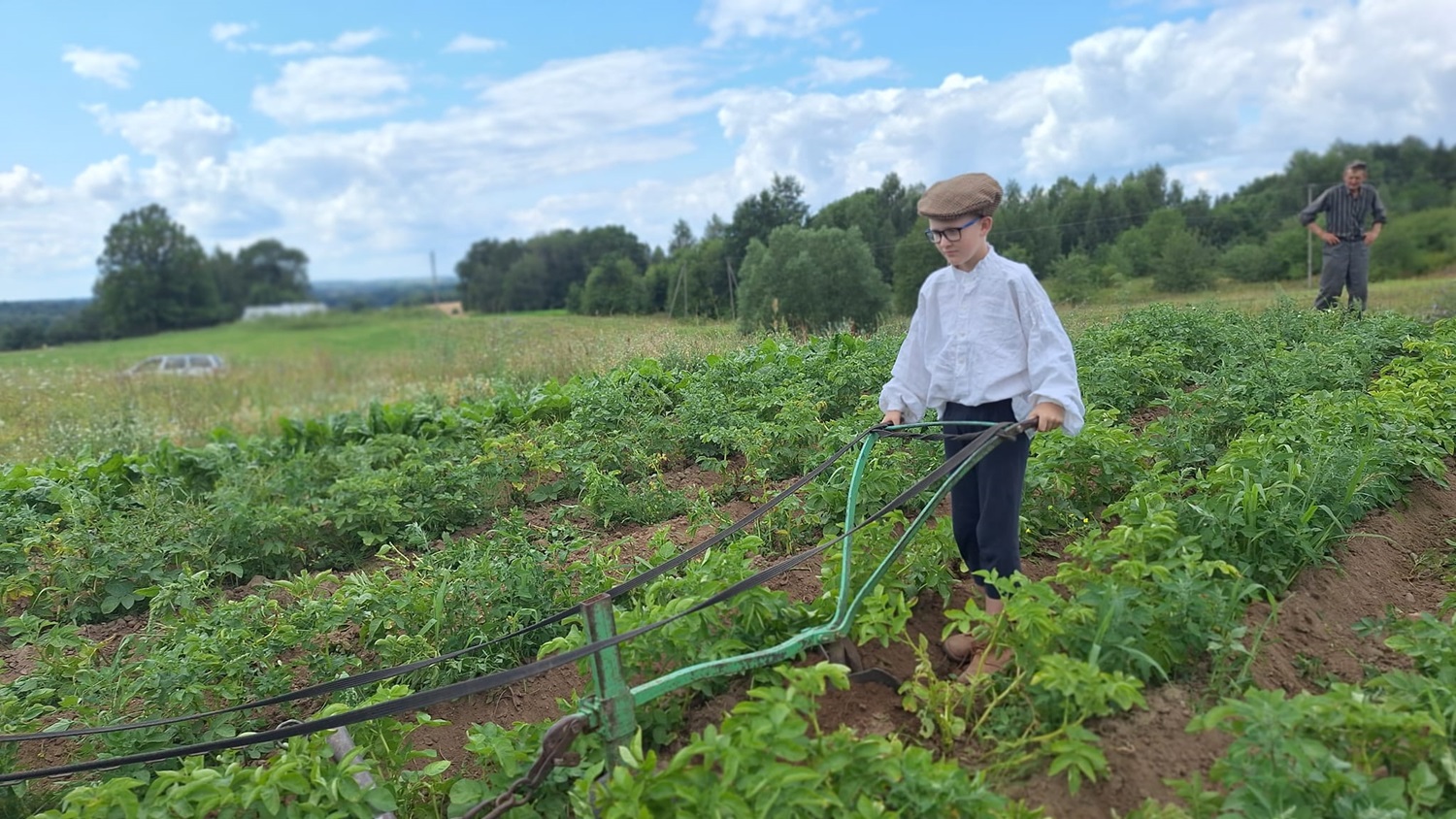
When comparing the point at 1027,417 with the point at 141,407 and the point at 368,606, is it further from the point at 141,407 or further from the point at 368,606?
the point at 141,407

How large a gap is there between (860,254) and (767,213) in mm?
2050

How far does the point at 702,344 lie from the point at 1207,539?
661cm

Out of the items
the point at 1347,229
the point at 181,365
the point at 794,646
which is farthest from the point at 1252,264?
the point at 181,365

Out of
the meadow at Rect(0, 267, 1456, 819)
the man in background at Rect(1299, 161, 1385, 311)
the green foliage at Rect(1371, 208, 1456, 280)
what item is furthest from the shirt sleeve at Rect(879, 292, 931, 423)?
the green foliage at Rect(1371, 208, 1456, 280)

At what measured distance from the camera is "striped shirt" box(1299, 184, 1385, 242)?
10.4m

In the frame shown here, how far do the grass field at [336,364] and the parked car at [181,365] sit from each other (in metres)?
0.29

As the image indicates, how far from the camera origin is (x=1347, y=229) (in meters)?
10.4

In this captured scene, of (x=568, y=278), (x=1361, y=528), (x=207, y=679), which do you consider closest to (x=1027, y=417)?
(x=1361, y=528)

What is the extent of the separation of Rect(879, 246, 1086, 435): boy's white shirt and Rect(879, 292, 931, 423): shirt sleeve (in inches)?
0.8

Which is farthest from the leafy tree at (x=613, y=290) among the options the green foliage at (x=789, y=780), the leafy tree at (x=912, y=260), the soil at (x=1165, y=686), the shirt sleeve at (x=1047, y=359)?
the green foliage at (x=789, y=780)

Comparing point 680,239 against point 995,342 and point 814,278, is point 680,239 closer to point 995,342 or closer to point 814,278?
point 814,278

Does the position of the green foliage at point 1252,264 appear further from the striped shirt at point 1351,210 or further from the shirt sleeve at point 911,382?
the shirt sleeve at point 911,382

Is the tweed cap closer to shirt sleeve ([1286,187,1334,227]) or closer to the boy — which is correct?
the boy

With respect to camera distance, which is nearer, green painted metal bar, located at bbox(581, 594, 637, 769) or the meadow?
the meadow
